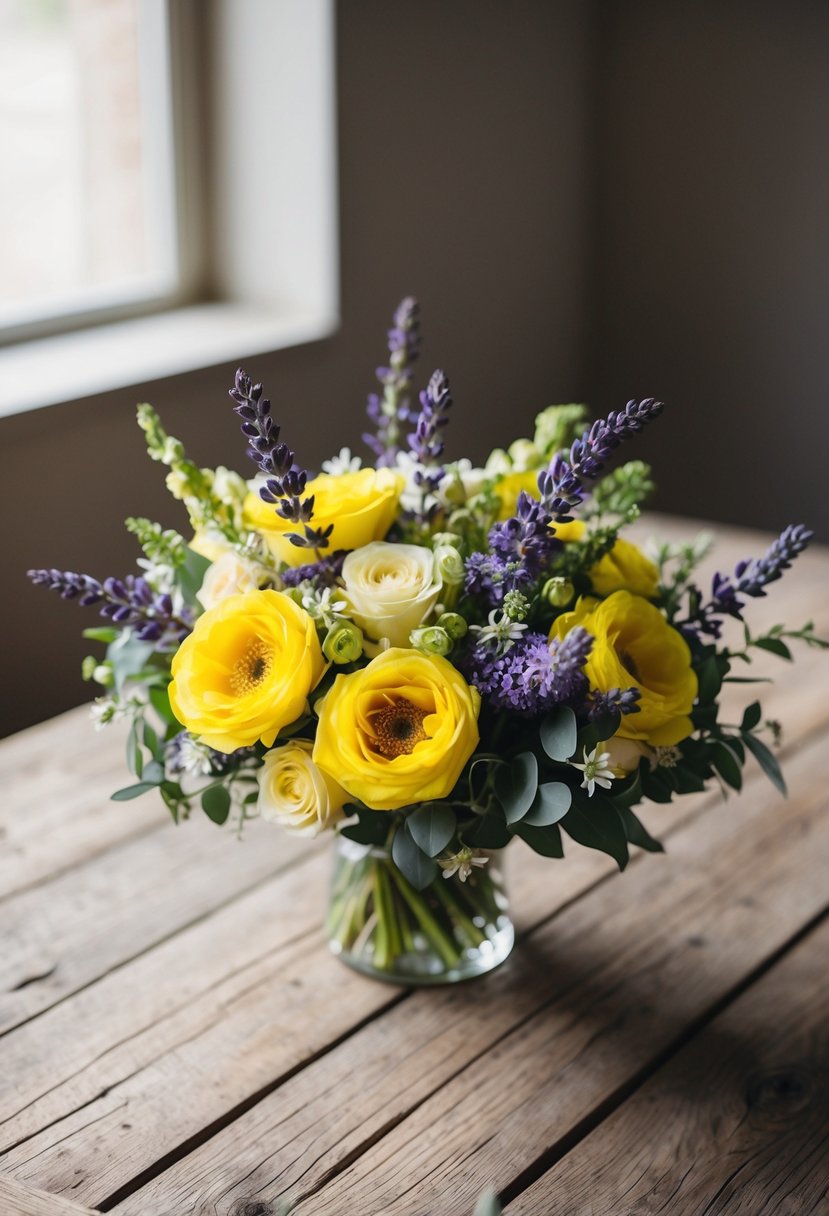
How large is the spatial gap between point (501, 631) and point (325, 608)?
119mm

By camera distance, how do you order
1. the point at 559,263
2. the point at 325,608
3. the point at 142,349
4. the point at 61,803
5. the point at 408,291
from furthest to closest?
the point at 559,263 < the point at 408,291 < the point at 142,349 < the point at 61,803 < the point at 325,608

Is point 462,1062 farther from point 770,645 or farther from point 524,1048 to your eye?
point 770,645

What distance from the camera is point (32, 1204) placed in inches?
31.2

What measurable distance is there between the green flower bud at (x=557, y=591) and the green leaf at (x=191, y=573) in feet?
0.88

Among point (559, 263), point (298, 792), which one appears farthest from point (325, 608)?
point (559, 263)

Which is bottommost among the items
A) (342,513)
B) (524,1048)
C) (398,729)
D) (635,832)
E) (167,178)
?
(524,1048)

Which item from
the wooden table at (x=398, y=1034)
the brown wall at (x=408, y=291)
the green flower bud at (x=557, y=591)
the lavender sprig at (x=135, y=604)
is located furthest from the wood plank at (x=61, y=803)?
the green flower bud at (x=557, y=591)

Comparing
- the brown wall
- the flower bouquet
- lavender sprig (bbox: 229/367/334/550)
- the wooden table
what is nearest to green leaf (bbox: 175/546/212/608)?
the flower bouquet

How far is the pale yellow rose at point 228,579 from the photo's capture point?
0.95 m

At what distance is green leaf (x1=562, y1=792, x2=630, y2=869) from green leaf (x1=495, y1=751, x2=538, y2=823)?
34mm

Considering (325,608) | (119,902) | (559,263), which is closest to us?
(325,608)

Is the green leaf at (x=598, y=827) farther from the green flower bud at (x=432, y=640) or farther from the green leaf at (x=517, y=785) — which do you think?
the green flower bud at (x=432, y=640)

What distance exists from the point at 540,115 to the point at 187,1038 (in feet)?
6.11

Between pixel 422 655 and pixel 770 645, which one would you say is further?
pixel 770 645
